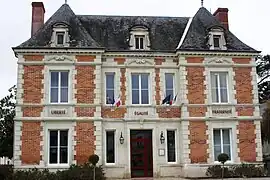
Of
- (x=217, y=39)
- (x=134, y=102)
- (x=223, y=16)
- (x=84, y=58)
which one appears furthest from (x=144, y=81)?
(x=223, y=16)

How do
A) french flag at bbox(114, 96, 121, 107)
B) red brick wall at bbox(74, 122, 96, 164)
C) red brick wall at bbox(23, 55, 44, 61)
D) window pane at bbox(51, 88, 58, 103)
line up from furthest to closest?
french flag at bbox(114, 96, 121, 107)
red brick wall at bbox(23, 55, 44, 61)
window pane at bbox(51, 88, 58, 103)
red brick wall at bbox(74, 122, 96, 164)

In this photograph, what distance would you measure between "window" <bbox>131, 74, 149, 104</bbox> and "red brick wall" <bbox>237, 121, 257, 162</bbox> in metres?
4.97

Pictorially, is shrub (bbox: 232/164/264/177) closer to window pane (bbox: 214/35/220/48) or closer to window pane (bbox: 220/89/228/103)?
window pane (bbox: 220/89/228/103)

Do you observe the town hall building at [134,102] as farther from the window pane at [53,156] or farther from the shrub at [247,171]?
the shrub at [247,171]

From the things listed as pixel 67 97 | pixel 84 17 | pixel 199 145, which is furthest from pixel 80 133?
pixel 84 17

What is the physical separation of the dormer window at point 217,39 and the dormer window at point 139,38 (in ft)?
10.9

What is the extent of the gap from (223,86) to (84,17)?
889 cm

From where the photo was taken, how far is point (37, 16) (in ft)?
75.8

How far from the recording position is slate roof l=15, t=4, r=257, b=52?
21453mm

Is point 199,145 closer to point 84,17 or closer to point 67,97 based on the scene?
point 67,97

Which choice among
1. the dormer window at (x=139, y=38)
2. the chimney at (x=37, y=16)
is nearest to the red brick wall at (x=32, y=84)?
the chimney at (x=37, y=16)

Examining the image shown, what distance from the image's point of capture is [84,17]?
24188 mm

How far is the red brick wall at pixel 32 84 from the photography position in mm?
20266

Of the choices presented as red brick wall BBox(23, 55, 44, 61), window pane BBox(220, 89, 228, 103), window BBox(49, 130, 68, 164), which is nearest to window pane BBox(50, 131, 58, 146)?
window BBox(49, 130, 68, 164)
